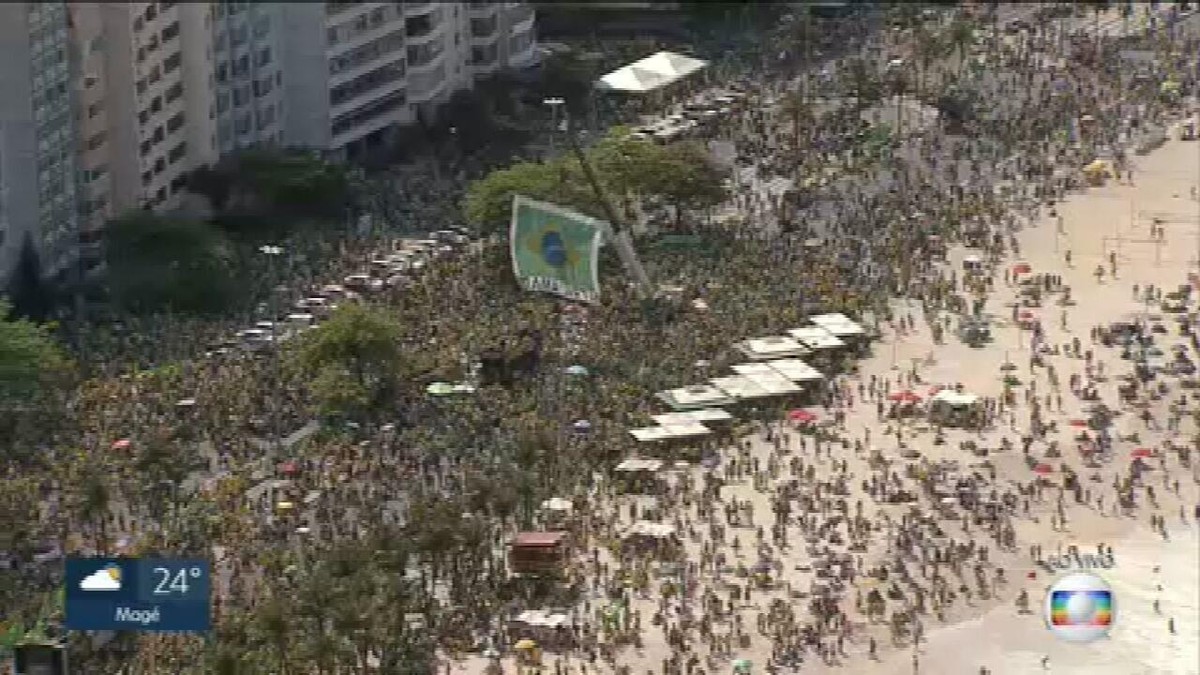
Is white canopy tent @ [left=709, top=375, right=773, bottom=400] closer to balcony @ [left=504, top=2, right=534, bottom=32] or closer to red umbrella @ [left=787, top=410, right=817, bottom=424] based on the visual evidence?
red umbrella @ [left=787, top=410, right=817, bottom=424]

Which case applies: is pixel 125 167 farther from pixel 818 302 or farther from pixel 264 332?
pixel 818 302

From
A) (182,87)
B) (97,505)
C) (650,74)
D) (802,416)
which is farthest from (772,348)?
(650,74)

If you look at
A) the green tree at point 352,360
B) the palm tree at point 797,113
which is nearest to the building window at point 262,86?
the palm tree at point 797,113

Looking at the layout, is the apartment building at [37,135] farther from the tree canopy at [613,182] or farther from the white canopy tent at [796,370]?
the white canopy tent at [796,370]

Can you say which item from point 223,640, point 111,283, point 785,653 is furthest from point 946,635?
point 111,283

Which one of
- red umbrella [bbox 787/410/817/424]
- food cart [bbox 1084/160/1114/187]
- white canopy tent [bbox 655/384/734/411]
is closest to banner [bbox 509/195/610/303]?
white canopy tent [bbox 655/384/734/411]

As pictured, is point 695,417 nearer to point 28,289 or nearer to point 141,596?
point 28,289
